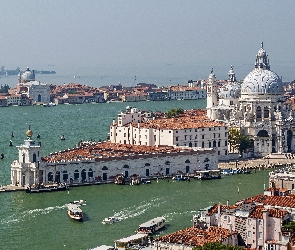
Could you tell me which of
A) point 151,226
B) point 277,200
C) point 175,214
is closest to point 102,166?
point 175,214

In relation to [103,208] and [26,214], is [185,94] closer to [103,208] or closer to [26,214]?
[103,208]

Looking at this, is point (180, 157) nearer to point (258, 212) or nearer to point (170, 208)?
point (170, 208)

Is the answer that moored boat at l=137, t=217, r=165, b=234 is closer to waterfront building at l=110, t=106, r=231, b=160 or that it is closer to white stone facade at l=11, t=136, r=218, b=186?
white stone facade at l=11, t=136, r=218, b=186

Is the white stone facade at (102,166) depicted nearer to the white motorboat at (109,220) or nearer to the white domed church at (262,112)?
the white domed church at (262,112)

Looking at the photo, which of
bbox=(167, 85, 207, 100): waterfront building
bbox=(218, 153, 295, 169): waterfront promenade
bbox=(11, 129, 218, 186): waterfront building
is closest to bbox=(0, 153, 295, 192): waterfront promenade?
bbox=(218, 153, 295, 169): waterfront promenade

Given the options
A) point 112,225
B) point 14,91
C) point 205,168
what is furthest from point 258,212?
point 14,91
